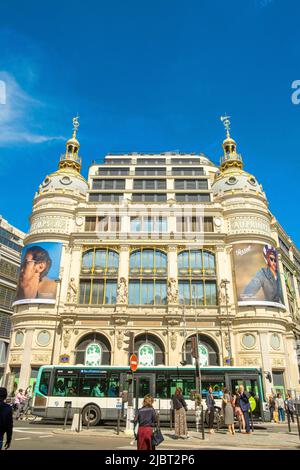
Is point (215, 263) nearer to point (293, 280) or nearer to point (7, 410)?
point (293, 280)

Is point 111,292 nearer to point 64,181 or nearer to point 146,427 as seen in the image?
point 64,181

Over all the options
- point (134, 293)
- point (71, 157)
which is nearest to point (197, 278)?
point (134, 293)

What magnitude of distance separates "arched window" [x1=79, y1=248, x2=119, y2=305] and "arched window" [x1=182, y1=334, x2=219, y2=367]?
9.14 m

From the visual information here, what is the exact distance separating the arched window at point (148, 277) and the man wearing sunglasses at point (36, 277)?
8.49 meters

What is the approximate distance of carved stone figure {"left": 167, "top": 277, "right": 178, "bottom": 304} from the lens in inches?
1491

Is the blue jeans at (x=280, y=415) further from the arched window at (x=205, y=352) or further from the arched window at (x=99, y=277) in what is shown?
the arched window at (x=99, y=277)

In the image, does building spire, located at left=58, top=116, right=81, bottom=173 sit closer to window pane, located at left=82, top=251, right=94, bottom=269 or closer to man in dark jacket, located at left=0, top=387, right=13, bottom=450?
window pane, located at left=82, top=251, right=94, bottom=269

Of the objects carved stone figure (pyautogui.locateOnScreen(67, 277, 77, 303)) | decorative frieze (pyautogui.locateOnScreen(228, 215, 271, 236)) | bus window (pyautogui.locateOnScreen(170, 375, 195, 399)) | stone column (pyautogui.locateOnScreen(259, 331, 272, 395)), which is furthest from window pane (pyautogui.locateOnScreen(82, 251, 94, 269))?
bus window (pyautogui.locateOnScreen(170, 375, 195, 399))

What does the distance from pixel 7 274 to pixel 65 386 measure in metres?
36.2

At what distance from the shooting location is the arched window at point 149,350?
36625 millimetres

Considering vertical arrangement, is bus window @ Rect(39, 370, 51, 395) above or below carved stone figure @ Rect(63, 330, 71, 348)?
below

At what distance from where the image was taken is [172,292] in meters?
38.2

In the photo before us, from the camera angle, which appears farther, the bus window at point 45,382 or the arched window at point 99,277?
the arched window at point 99,277

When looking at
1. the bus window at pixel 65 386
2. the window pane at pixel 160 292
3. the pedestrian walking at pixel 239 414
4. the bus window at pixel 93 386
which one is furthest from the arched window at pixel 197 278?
the pedestrian walking at pixel 239 414
